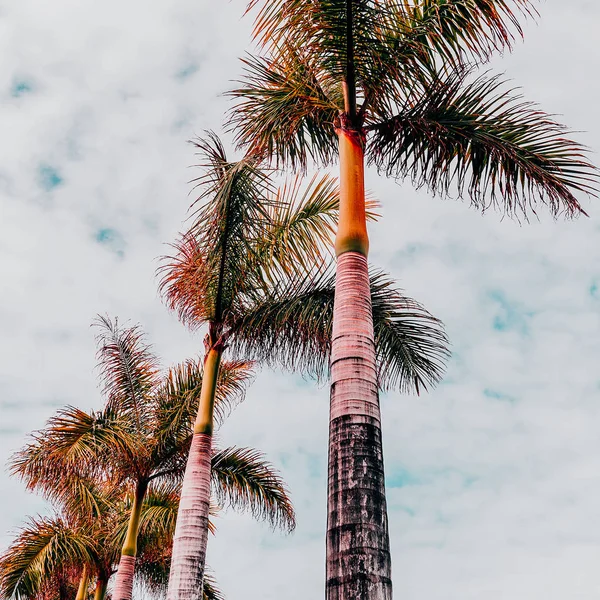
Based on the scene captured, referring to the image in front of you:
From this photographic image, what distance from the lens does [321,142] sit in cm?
935

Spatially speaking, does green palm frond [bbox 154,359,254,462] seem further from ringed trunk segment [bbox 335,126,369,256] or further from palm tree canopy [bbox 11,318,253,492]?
ringed trunk segment [bbox 335,126,369,256]

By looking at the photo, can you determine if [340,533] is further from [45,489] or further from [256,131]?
[45,489]

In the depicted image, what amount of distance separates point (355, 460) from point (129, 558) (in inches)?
395

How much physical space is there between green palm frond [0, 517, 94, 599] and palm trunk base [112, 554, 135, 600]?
1680mm

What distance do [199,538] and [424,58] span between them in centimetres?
699

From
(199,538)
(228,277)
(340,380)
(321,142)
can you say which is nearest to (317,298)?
(228,277)

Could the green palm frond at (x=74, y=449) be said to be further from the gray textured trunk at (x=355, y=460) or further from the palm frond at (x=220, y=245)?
the gray textured trunk at (x=355, y=460)

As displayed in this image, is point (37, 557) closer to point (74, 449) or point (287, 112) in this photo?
point (74, 449)

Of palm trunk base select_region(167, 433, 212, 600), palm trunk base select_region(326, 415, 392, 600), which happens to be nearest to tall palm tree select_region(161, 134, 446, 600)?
palm trunk base select_region(167, 433, 212, 600)

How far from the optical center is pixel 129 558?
14.1 meters

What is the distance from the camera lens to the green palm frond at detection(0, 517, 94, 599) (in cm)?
1466

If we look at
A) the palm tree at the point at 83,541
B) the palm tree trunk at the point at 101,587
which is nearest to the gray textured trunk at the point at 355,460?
the palm tree at the point at 83,541

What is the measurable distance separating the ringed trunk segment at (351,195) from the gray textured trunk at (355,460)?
0.18 m

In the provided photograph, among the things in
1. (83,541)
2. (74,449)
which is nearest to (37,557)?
(83,541)
